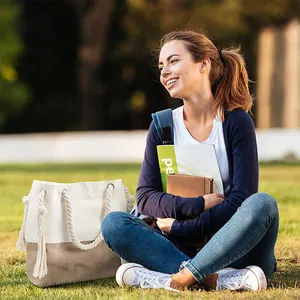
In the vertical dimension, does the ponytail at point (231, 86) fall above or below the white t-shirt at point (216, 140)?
above

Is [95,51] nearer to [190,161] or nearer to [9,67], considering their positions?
[9,67]

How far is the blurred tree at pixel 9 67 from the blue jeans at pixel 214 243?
27.3 meters

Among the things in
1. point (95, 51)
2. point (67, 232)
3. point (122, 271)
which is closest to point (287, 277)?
point (122, 271)

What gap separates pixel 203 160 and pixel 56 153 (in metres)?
17.5

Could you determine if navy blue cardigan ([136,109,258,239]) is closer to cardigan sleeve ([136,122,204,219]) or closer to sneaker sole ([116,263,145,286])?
cardigan sleeve ([136,122,204,219])

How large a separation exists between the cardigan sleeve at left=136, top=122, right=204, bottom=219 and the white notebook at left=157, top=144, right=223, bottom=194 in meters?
0.05

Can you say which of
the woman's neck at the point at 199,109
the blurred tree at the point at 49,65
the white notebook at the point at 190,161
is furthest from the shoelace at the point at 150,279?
the blurred tree at the point at 49,65

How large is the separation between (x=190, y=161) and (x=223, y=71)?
0.52 metres

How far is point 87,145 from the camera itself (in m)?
21.7

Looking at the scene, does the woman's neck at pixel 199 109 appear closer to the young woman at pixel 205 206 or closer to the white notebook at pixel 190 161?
the young woman at pixel 205 206

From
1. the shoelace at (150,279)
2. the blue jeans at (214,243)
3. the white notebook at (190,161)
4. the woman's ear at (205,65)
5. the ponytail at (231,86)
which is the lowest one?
the shoelace at (150,279)

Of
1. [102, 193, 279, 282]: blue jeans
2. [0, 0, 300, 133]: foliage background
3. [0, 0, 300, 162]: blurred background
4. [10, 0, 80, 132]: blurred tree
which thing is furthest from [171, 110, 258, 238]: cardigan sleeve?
[10, 0, 80, 132]: blurred tree

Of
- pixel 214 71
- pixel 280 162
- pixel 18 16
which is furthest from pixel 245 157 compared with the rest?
pixel 18 16

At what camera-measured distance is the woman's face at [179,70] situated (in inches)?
186
